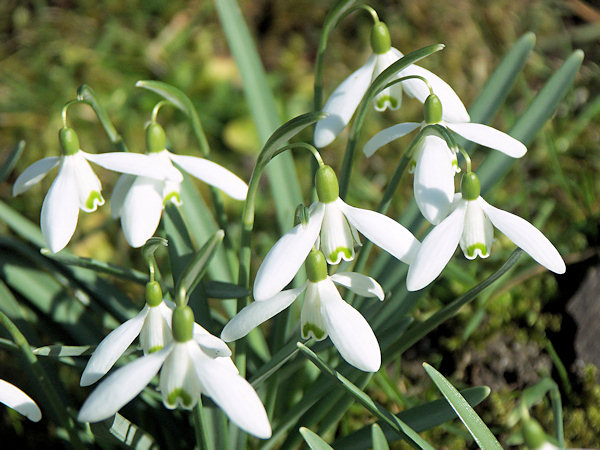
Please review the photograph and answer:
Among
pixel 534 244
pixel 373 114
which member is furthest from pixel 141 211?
pixel 373 114

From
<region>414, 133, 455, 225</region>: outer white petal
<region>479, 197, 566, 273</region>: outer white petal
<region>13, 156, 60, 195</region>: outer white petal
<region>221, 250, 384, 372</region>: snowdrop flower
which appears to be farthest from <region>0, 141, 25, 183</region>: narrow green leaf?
<region>479, 197, 566, 273</region>: outer white petal

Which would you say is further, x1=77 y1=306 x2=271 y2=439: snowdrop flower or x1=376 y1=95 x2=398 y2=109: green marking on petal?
x1=376 y1=95 x2=398 y2=109: green marking on petal

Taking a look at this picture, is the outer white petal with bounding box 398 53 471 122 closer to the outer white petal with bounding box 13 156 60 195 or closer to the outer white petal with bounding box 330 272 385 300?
the outer white petal with bounding box 330 272 385 300

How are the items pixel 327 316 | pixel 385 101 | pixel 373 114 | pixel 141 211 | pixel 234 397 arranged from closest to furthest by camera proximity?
pixel 234 397
pixel 327 316
pixel 141 211
pixel 385 101
pixel 373 114

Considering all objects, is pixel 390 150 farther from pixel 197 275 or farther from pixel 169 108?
pixel 197 275

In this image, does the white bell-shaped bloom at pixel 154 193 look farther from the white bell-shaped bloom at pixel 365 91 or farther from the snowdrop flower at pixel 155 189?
the white bell-shaped bloom at pixel 365 91

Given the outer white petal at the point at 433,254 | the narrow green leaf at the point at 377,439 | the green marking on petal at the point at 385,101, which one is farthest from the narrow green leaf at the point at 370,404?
the green marking on petal at the point at 385,101

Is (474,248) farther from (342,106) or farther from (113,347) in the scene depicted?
(113,347)
